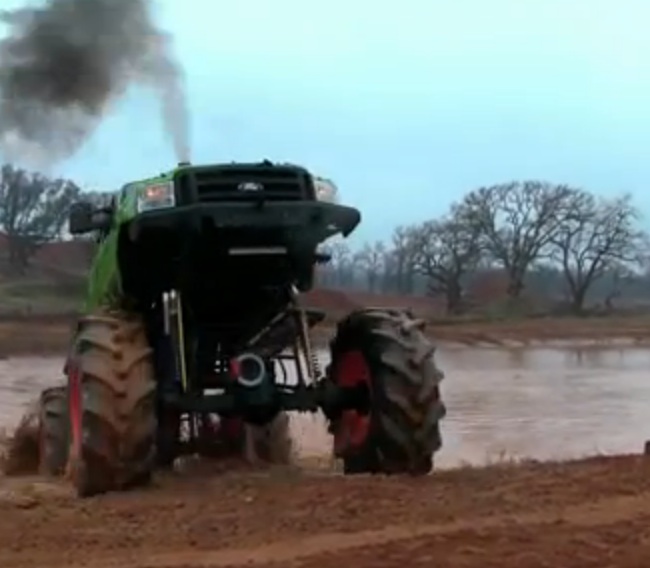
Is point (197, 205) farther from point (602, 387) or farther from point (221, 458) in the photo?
point (602, 387)

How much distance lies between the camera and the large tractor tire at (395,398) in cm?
920

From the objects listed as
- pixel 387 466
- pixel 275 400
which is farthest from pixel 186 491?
pixel 387 466

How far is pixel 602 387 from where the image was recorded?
2848 centimetres

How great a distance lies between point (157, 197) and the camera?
902 cm

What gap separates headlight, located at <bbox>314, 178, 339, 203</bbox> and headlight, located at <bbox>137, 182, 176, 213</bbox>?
36.4 inches

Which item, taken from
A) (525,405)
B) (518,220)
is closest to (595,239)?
(518,220)

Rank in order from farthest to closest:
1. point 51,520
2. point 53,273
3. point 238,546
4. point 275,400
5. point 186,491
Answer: point 53,273 < point 275,400 < point 186,491 < point 51,520 < point 238,546

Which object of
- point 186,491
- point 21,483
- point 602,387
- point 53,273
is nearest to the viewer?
point 186,491

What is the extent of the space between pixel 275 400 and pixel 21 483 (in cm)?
258

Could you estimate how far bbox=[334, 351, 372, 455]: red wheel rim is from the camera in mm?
9578

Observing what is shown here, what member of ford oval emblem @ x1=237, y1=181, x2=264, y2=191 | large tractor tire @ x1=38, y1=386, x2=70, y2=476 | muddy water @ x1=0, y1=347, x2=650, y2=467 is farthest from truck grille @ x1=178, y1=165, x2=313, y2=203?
muddy water @ x1=0, y1=347, x2=650, y2=467

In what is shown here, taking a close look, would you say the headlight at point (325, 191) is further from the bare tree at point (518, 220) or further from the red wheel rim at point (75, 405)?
the bare tree at point (518, 220)

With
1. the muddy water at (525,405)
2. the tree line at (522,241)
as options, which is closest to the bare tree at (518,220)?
the tree line at (522,241)

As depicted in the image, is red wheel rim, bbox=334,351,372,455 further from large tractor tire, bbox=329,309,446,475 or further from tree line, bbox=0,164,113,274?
tree line, bbox=0,164,113,274
